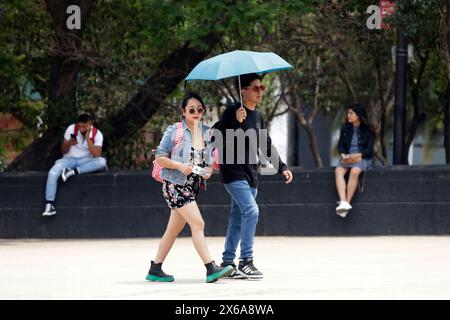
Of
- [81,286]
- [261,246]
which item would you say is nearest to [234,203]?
[81,286]

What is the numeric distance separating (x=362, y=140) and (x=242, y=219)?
17.0 feet

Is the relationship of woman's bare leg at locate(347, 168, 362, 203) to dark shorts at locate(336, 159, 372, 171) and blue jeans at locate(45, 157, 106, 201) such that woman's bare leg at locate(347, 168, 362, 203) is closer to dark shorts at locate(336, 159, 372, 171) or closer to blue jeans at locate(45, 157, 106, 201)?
dark shorts at locate(336, 159, 372, 171)

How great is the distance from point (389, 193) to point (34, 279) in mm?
5932

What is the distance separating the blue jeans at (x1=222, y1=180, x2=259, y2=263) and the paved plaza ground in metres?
0.33

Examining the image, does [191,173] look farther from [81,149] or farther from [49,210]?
[81,149]

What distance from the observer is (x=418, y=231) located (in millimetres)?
16734

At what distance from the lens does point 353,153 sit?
1683cm

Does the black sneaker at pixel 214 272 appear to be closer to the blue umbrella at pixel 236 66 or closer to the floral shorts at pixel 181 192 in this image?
the floral shorts at pixel 181 192

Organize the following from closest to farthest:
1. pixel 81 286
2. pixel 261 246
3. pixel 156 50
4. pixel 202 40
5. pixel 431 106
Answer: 1. pixel 81 286
2. pixel 261 246
3. pixel 202 40
4. pixel 156 50
5. pixel 431 106

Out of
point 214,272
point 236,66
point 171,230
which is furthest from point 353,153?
point 214,272

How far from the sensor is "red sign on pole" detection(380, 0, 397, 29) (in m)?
17.2

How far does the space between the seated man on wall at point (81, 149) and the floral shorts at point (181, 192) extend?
583 centimetres

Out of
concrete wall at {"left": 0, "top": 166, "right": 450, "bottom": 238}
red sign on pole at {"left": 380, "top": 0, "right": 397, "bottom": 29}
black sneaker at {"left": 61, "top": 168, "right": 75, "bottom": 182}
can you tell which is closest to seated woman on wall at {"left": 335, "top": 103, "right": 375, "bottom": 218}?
concrete wall at {"left": 0, "top": 166, "right": 450, "bottom": 238}

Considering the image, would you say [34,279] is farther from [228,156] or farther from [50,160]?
[50,160]
